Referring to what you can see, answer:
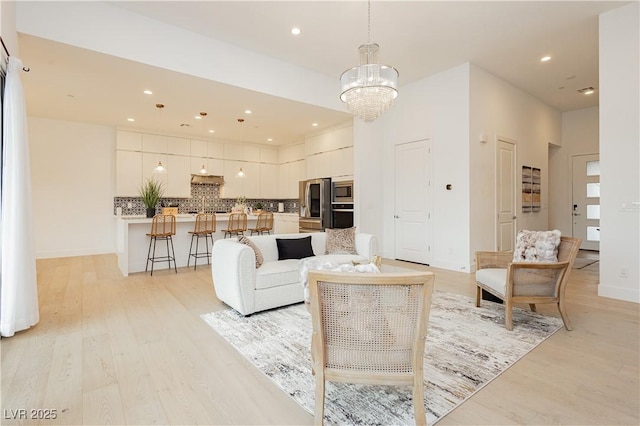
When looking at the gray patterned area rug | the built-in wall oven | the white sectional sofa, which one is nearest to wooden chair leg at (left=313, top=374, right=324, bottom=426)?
the gray patterned area rug

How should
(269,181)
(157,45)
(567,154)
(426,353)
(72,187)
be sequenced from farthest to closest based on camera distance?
(269,181)
(567,154)
(72,187)
(157,45)
(426,353)

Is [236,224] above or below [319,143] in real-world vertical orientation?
below

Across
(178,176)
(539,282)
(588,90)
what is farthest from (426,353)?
(588,90)

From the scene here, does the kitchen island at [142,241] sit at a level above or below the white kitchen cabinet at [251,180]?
below

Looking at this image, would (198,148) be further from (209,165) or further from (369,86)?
(369,86)

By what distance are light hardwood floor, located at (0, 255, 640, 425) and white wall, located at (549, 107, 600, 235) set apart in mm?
5396

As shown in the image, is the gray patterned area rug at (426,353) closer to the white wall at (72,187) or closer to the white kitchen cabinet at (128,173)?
the white kitchen cabinet at (128,173)

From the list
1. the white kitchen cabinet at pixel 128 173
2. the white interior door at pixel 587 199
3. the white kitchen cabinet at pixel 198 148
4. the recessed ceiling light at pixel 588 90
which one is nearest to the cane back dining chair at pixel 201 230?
the white kitchen cabinet at pixel 128 173

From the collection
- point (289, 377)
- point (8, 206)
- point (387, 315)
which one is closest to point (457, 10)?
point (387, 315)

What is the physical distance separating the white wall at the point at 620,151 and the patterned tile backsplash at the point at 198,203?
22.4 ft

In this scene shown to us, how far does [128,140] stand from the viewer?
23.3 feet

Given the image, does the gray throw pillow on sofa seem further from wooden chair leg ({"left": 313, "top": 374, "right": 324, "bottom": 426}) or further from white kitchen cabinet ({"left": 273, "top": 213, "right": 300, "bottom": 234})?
white kitchen cabinet ({"left": 273, "top": 213, "right": 300, "bottom": 234})

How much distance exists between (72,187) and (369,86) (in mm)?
7169

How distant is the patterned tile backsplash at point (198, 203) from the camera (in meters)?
7.42
